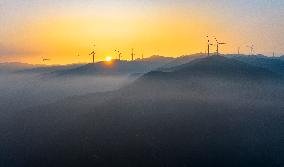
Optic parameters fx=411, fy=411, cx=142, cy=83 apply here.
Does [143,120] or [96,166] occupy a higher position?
[143,120]

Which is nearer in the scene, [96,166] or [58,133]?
[96,166]

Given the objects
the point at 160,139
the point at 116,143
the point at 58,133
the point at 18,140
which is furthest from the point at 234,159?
the point at 18,140

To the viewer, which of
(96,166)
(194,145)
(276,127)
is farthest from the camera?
(276,127)

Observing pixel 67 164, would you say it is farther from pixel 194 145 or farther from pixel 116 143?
pixel 194 145

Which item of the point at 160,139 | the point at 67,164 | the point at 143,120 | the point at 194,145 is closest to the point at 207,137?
the point at 194,145

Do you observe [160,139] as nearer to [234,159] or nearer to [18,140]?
[234,159]

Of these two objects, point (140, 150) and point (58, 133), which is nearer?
point (140, 150)

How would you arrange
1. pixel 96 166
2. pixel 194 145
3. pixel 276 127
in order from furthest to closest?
pixel 276 127 < pixel 194 145 < pixel 96 166

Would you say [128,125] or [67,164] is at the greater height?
[128,125]
